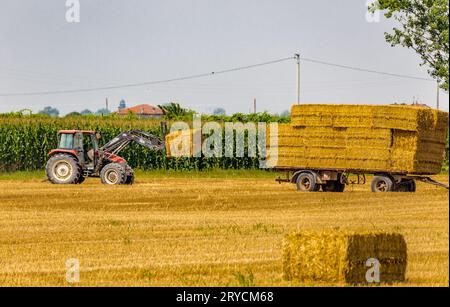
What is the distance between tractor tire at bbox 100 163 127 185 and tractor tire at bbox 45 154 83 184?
1046mm

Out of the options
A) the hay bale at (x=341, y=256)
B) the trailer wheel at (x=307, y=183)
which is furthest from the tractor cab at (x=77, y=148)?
the hay bale at (x=341, y=256)

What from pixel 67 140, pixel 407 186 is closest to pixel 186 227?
pixel 407 186

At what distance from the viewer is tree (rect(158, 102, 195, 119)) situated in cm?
6869

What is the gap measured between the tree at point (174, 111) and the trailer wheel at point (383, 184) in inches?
1031

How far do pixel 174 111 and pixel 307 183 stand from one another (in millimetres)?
29902

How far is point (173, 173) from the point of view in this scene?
198 ft

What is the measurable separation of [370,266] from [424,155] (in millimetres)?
23946

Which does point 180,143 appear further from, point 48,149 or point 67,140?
point 67,140

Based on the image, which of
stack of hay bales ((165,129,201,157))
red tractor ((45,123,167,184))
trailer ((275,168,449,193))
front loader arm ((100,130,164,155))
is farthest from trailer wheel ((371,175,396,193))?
stack of hay bales ((165,129,201,157))

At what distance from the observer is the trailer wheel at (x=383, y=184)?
4159cm

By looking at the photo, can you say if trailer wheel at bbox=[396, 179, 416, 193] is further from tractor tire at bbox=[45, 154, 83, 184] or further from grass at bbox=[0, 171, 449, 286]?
tractor tire at bbox=[45, 154, 83, 184]

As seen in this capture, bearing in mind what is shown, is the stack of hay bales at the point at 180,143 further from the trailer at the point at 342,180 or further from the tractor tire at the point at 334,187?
the tractor tire at the point at 334,187

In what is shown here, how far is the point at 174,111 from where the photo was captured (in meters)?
72.6
